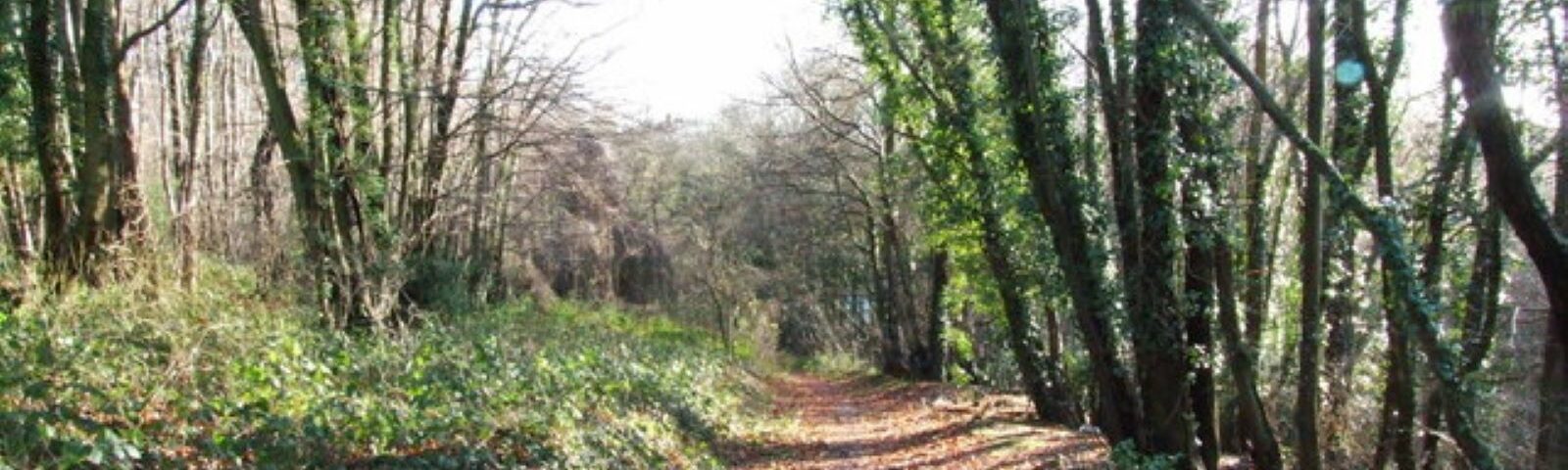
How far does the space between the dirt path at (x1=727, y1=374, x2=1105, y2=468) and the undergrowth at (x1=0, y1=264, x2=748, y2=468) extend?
182 centimetres

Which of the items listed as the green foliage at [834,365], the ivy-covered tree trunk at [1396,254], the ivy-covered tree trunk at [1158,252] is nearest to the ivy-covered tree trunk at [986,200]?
the ivy-covered tree trunk at [1158,252]

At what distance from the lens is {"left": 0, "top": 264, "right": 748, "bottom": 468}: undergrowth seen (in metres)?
6.10

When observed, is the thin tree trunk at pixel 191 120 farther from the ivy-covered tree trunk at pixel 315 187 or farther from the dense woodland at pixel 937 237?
the ivy-covered tree trunk at pixel 315 187

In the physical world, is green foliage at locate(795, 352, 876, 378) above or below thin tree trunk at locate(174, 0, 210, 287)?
below

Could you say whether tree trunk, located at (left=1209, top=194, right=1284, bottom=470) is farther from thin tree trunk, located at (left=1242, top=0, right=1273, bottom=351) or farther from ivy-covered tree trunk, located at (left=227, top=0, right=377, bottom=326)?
ivy-covered tree trunk, located at (left=227, top=0, right=377, bottom=326)

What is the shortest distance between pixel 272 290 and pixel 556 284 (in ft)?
82.3

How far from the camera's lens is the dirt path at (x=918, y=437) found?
13.1 metres

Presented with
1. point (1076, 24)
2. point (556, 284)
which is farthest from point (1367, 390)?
→ point (556, 284)

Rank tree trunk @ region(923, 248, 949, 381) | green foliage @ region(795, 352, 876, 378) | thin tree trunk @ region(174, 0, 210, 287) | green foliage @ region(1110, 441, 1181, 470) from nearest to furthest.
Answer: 1. green foliage @ region(1110, 441, 1181, 470)
2. thin tree trunk @ region(174, 0, 210, 287)
3. tree trunk @ region(923, 248, 949, 381)
4. green foliage @ region(795, 352, 876, 378)

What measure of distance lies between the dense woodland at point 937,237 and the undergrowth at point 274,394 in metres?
0.04

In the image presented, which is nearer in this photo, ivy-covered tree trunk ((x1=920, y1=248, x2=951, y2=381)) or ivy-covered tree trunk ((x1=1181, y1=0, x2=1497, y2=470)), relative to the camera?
ivy-covered tree trunk ((x1=1181, y1=0, x2=1497, y2=470))

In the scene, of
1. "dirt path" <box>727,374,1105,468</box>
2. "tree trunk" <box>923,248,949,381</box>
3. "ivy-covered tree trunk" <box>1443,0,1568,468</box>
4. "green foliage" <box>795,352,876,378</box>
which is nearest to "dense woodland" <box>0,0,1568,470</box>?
"ivy-covered tree trunk" <box>1443,0,1568,468</box>

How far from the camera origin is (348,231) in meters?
13.2

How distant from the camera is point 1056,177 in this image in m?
12.1
